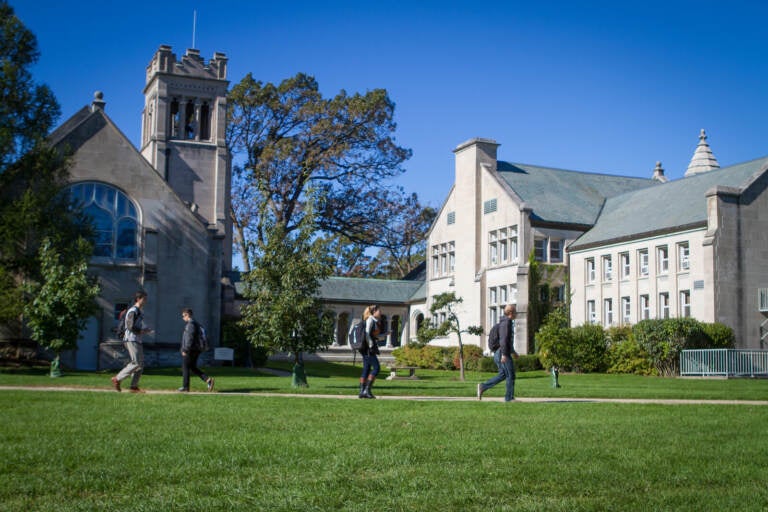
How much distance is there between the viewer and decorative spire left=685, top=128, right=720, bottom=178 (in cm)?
6912

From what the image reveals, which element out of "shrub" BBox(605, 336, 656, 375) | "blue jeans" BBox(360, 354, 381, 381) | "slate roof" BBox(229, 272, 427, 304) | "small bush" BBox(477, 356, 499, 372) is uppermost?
"slate roof" BBox(229, 272, 427, 304)

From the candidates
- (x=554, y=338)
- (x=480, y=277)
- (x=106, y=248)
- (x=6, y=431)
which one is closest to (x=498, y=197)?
(x=480, y=277)

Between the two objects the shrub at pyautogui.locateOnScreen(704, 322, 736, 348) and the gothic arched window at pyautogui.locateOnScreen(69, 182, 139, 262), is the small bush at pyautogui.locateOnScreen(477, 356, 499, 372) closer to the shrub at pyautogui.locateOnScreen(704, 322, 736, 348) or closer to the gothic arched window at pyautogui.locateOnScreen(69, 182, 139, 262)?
the shrub at pyautogui.locateOnScreen(704, 322, 736, 348)

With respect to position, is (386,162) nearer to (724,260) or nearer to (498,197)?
(498,197)

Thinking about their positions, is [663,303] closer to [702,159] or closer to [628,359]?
[628,359]

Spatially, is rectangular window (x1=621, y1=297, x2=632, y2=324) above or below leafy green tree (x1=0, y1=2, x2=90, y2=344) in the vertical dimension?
below

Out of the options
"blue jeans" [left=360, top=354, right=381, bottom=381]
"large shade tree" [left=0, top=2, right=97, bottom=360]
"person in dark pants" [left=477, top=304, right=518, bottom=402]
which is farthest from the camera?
"large shade tree" [left=0, top=2, right=97, bottom=360]

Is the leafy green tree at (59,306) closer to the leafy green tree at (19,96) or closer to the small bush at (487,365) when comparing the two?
the leafy green tree at (19,96)

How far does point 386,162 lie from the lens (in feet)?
211

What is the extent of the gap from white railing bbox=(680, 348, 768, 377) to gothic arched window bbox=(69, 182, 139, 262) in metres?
25.6

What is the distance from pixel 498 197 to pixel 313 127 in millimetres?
15290

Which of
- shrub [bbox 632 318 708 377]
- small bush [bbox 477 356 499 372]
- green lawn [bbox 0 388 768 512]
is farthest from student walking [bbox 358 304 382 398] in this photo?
small bush [bbox 477 356 499 372]

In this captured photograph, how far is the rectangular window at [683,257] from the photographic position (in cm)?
4262

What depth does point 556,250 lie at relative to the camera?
Answer: 50969 millimetres
